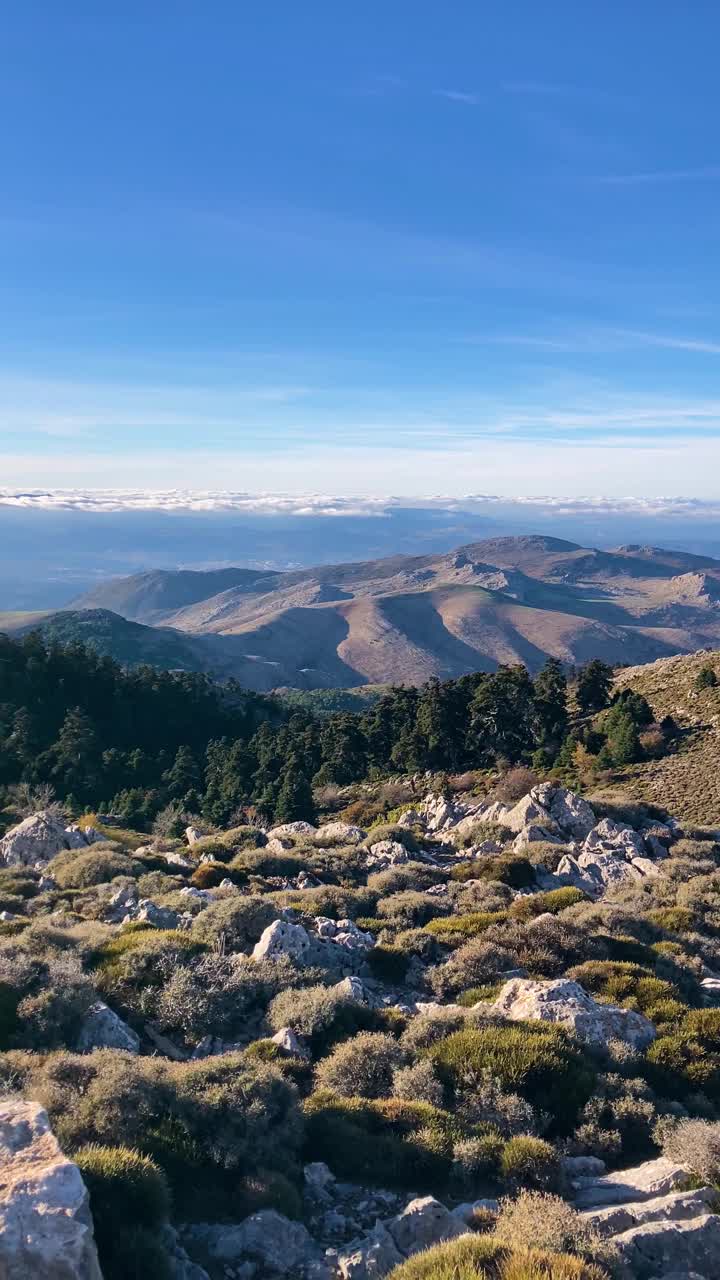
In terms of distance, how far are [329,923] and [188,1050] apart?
710 centimetres

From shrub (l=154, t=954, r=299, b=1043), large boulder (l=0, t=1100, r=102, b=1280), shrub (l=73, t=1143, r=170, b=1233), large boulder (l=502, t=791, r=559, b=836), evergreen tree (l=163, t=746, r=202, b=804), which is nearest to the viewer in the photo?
large boulder (l=0, t=1100, r=102, b=1280)

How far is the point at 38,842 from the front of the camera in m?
34.3

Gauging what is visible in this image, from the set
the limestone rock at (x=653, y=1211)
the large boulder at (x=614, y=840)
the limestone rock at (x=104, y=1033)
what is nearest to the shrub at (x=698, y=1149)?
the limestone rock at (x=653, y=1211)

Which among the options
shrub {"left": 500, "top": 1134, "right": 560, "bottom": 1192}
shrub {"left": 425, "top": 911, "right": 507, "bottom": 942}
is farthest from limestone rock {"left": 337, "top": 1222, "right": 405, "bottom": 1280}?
shrub {"left": 425, "top": 911, "right": 507, "bottom": 942}

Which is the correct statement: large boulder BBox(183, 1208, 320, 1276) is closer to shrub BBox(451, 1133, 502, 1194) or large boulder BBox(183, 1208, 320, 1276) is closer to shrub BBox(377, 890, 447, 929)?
A: shrub BBox(451, 1133, 502, 1194)

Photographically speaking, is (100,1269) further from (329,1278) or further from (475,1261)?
(475,1261)

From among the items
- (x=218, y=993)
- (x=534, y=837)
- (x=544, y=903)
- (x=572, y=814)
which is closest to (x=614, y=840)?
(x=534, y=837)

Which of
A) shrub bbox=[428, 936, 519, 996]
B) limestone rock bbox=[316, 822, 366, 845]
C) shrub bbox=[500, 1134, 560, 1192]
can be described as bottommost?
limestone rock bbox=[316, 822, 366, 845]

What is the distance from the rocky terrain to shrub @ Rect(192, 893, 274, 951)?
8cm

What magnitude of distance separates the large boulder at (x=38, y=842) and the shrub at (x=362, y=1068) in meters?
24.4

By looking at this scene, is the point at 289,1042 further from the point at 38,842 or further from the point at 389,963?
the point at 38,842

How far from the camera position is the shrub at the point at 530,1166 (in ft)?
31.6

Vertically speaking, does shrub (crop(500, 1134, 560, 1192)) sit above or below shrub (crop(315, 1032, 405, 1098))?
above

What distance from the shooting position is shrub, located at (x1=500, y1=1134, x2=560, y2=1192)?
9.64m
